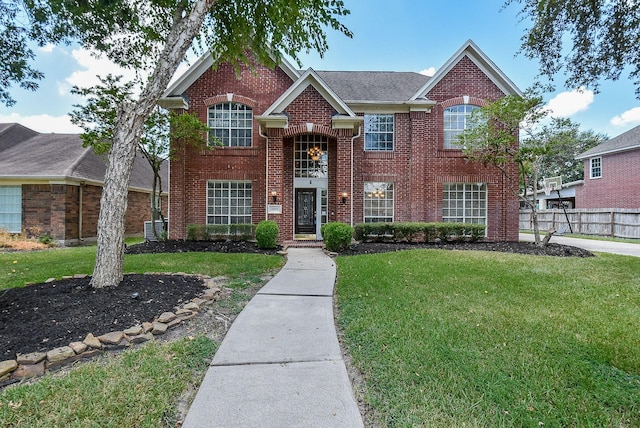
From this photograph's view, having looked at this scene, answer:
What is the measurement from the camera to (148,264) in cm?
757

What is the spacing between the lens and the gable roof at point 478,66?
13.2 meters

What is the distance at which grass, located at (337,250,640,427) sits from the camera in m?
2.27

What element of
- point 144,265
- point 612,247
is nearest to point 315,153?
point 144,265

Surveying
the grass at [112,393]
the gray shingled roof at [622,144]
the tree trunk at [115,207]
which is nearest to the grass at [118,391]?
the grass at [112,393]

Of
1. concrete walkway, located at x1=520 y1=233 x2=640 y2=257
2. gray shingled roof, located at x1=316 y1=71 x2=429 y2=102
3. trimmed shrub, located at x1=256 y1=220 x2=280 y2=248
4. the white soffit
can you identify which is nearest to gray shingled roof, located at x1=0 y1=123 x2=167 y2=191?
trimmed shrub, located at x1=256 y1=220 x2=280 y2=248

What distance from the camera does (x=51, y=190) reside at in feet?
42.8

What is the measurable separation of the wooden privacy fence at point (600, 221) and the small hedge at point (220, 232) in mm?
18348

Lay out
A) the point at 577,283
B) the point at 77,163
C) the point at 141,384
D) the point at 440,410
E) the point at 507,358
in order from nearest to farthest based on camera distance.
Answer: the point at 440,410, the point at 141,384, the point at 507,358, the point at 577,283, the point at 77,163

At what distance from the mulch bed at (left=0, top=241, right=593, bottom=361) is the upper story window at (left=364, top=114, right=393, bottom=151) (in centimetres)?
1025

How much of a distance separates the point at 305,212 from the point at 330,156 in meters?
2.83

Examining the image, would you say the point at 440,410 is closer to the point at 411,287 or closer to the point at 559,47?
the point at 411,287

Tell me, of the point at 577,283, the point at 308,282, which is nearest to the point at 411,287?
the point at 308,282

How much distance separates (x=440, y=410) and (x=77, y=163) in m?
17.3

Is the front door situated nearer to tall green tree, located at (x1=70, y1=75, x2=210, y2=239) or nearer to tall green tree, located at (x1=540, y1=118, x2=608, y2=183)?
tall green tree, located at (x1=70, y1=75, x2=210, y2=239)
